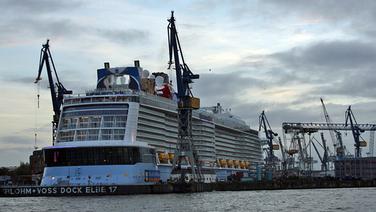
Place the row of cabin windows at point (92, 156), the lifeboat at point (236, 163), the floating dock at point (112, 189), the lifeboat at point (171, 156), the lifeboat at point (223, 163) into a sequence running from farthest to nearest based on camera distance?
the lifeboat at point (236, 163) → the lifeboat at point (223, 163) → the lifeboat at point (171, 156) → the row of cabin windows at point (92, 156) → the floating dock at point (112, 189)

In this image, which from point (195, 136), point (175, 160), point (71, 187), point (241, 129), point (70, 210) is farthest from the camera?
point (241, 129)

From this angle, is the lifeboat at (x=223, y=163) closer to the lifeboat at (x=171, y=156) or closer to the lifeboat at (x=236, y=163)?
the lifeboat at (x=236, y=163)

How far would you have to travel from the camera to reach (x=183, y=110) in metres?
136

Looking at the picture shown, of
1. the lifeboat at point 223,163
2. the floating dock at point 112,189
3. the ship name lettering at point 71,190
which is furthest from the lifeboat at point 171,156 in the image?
the lifeboat at point 223,163

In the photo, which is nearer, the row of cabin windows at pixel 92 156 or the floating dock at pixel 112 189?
the floating dock at pixel 112 189

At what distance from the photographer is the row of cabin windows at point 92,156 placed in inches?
4626

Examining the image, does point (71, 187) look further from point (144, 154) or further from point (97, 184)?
point (144, 154)

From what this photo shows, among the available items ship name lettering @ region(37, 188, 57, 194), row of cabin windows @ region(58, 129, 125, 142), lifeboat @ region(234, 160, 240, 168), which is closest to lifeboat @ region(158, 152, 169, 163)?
row of cabin windows @ region(58, 129, 125, 142)

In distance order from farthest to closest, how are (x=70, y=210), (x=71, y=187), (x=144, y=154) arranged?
(x=144, y=154) → (x=71, y=187) → (x=70, y=210)

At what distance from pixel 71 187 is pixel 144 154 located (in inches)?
592

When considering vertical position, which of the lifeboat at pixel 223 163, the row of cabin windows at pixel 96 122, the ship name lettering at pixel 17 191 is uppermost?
the row of cabin windows at pixel 96 122

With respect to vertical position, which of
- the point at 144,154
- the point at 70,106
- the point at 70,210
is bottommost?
the point at 70,210

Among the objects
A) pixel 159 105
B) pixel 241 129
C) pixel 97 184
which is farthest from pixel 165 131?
pixel 241 129

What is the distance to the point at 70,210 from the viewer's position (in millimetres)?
78125
